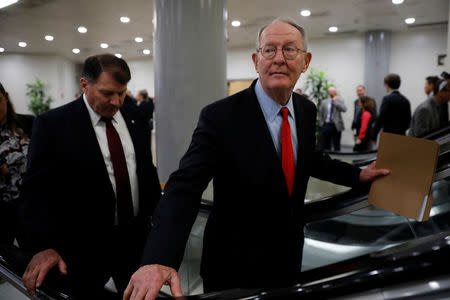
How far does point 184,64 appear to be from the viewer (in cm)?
356

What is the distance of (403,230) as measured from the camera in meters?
3.35

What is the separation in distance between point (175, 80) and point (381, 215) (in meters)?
2.47

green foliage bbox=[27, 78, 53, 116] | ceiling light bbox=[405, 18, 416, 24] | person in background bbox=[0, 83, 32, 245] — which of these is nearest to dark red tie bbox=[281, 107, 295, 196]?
person in background bbox=[0, 83, 32, 245]

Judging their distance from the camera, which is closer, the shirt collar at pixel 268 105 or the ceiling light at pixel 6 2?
the shirt collar at pixel 268 105

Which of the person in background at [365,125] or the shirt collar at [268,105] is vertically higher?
the shirt collar at [268,105]

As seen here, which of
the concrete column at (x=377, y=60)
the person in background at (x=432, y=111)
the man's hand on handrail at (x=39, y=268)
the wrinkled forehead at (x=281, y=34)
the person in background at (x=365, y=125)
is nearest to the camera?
the man's hand on handrail at (x=39, y=268)

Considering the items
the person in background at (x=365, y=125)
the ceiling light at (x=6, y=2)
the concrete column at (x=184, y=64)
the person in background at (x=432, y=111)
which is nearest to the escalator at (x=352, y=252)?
the person in background at (x=432, y=111)

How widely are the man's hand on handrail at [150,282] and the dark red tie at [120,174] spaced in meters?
0.73

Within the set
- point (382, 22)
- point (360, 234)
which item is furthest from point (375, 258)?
point (382, 22)

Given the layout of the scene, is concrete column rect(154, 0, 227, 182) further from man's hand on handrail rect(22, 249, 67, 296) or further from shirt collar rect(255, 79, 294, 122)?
man's hand on handrail rect(22, 249, 67, 296)

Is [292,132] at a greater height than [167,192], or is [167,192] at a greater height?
[292,132]

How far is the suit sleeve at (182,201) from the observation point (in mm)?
1058

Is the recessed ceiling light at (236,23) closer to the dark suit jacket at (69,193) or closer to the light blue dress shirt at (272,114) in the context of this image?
the dark suit jacket at (69,193)

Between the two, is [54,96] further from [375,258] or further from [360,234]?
[375,258]
